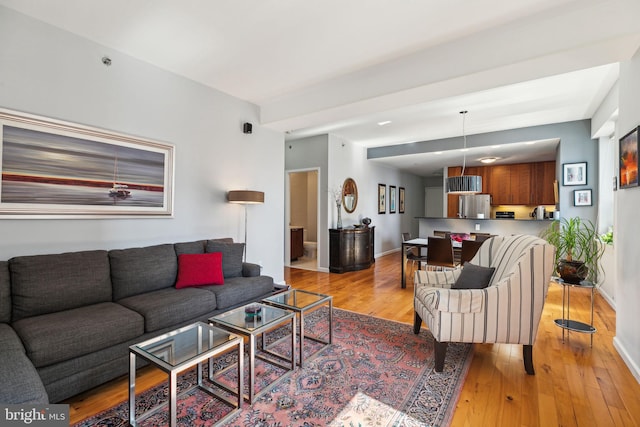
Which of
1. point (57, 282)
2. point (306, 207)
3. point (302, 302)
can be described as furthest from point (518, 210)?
point (57, 282)

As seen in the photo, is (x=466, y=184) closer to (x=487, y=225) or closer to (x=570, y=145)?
(x=487, y=225)

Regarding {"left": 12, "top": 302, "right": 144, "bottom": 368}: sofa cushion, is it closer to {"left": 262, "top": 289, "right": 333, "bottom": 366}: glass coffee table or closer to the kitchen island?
{"left": 262, "top": 289, "right": 333, "bottom": 366}: glass coffee table

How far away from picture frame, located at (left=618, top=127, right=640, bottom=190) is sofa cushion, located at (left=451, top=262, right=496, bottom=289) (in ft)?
4.03

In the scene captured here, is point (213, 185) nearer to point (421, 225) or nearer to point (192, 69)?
point (192, 69)

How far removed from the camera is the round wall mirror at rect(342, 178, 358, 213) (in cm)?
646

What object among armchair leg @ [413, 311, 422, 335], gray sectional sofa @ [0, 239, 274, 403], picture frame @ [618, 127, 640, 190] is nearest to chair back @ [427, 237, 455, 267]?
armchair leg @ [413, 311, 422, 335]

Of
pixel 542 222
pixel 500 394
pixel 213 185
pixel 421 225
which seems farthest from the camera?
pixel 421 225

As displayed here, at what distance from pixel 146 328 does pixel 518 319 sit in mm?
Result: 2828

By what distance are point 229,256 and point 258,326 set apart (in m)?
1.49

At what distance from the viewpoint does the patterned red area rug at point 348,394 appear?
178 centimetres

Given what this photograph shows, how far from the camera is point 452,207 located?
8.01 metres

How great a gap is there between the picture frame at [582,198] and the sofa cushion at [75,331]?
6.17 m

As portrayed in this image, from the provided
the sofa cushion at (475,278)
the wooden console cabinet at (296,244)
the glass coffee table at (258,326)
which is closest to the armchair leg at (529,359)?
the sofa cushion at (475,278)

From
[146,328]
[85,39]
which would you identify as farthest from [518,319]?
[85,39]
